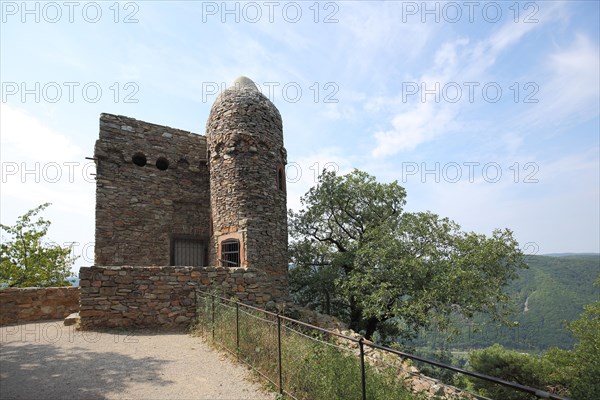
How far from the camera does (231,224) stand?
1183 cm

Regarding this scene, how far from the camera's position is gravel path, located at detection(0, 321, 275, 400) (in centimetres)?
457

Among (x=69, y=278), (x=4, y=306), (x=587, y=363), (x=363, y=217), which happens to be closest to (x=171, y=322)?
(x=4, y=306)

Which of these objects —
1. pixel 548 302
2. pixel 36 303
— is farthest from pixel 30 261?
pixel 548 302

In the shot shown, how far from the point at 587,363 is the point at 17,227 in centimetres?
2769

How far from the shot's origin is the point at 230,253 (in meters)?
12.0

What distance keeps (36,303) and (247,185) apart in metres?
7.39

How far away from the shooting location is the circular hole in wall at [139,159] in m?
12.9

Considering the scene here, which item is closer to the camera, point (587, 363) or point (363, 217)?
point (587, 363)

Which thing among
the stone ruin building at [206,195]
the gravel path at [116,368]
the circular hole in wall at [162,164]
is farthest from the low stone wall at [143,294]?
the circular hole in wall at [162,164]

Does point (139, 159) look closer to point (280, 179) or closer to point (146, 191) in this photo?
point (146, 191)

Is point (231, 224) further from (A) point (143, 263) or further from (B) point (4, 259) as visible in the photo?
(B) point (4, 259)

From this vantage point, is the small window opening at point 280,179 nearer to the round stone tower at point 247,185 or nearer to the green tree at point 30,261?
the round stone tower at point 247,185

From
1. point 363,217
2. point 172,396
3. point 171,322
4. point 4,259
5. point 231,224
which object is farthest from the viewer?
point 4,259

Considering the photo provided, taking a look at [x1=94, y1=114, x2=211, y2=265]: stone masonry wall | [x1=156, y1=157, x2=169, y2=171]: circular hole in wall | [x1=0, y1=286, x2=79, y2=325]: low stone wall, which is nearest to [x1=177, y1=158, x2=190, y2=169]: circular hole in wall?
[x1=94, y1=114, x2=211, y2=265]: stone masonry wall
